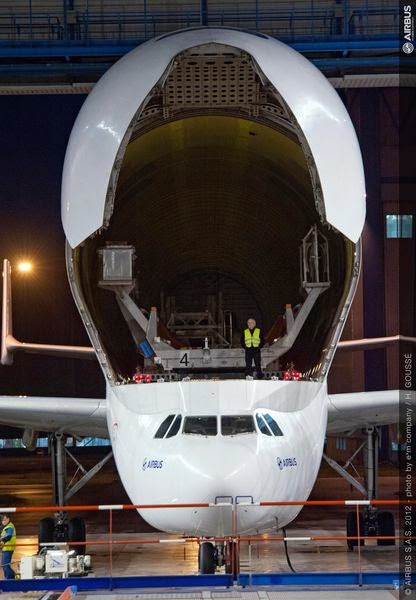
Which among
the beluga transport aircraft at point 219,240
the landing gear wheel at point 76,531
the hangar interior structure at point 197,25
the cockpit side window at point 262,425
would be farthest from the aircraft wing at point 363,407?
the landing gear wheel at point 76,531

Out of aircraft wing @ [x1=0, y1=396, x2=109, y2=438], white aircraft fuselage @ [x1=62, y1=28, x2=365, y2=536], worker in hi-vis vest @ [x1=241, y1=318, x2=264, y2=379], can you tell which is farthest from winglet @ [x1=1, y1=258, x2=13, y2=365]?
worker in hi-vis vest @ [x1=241, y1=318, x2=264, y2=379]

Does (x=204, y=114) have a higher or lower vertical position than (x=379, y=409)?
higher

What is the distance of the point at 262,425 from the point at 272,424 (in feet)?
0.62

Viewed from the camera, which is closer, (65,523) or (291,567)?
(291,567)

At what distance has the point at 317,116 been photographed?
41.7ft

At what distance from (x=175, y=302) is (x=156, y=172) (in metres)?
4.11

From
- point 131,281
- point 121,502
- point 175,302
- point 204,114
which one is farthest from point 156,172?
point 121,502

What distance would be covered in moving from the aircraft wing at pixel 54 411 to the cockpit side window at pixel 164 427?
10.8 ft

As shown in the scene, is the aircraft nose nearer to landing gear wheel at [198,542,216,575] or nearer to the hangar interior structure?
landing gear wheel at [198,542,216,575]

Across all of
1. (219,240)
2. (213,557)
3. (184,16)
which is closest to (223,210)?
(219,240)

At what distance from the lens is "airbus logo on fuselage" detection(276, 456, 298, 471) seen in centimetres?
1162

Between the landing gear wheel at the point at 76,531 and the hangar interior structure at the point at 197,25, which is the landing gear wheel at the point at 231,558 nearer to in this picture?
the landing gear wheel at the point at 76,531

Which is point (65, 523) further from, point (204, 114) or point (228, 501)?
point (204, 114)

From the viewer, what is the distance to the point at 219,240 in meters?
19.0
